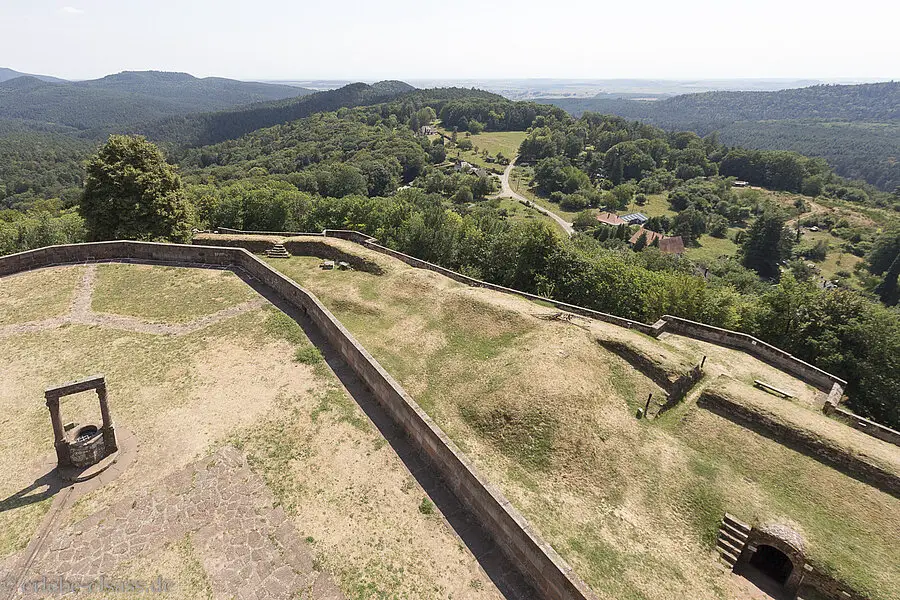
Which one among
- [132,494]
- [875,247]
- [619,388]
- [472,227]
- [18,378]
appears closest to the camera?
[132,494]

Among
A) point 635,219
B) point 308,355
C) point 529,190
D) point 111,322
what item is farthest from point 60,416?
point 529,190

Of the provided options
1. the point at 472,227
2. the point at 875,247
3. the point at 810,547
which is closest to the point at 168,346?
the point at 810,547

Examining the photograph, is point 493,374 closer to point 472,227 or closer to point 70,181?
point 472,227

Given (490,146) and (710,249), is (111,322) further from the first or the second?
(490,146)

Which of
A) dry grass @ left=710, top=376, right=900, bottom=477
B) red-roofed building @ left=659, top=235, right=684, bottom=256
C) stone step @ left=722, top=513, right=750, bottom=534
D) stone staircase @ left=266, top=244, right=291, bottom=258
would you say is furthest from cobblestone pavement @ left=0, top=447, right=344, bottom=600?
red-roofed building @ left=659, top=235, right=684, bottom=256

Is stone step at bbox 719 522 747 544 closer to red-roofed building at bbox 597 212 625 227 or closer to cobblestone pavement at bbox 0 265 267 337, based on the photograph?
cobblestone pavement at bbox 0 265 267 337

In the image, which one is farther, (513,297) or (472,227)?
(472,227)
